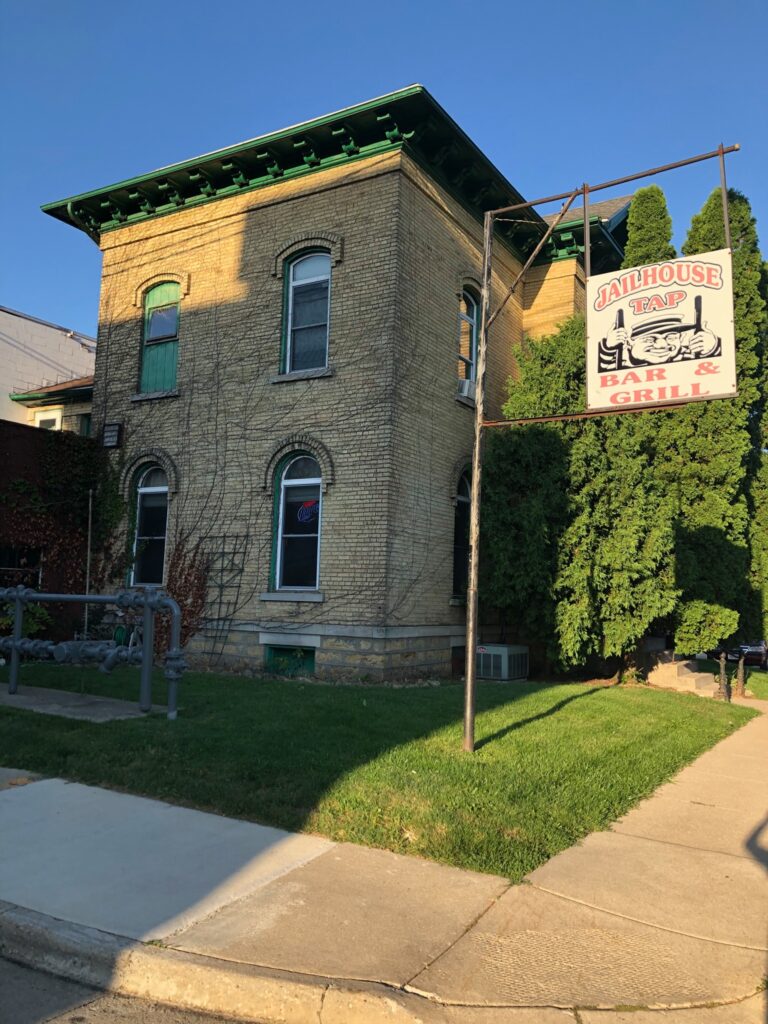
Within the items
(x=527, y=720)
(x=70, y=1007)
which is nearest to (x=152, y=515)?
(x=527, y=720)

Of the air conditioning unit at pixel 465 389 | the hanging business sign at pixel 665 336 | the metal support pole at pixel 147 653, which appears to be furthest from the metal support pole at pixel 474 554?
the air conditioning unit at pixel 465 389

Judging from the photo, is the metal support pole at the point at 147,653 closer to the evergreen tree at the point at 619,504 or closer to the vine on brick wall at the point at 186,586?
the vine on brick wall at the point at 186,586

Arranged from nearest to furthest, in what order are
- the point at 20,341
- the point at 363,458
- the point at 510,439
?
the point at 363,458, the point at 510,439, the point at 20,341

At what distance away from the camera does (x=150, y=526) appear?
15797 mm

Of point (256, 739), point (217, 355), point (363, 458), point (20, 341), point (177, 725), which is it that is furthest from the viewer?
point (20, 341)

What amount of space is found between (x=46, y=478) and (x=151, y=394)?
2.51 m

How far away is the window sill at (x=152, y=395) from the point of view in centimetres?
1542

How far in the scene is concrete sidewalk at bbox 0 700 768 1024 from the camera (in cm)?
350

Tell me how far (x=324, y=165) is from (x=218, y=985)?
44.1 feet

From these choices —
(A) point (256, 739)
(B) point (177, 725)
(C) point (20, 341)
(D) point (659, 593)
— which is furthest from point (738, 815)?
(C) point (20, 341)

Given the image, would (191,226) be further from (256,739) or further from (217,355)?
(256,739)

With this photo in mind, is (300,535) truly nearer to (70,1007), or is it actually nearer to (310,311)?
(310,311)

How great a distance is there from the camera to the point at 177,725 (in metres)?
8.12

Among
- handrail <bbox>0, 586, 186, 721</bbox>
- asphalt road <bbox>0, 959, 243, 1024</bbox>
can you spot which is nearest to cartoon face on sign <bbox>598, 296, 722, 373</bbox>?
handrail <bbox>0, 586, 186, 721</bbox>
